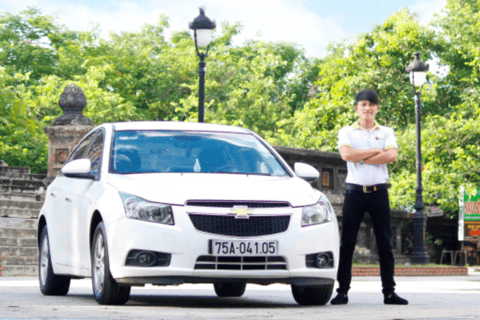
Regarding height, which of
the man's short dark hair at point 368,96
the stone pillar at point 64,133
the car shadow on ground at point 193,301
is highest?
the stone pillar at point 64,133

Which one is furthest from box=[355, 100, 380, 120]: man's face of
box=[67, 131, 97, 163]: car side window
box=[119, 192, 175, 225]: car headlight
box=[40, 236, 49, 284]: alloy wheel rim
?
box=[40, 236, 49, 284]: alloy wheel rim

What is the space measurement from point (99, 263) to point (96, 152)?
53.2 inches

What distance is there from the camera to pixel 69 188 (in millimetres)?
8812

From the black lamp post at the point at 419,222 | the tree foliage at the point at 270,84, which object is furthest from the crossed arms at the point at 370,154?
the tree foliage at the point at 270,84

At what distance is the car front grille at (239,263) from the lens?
23.8 feet

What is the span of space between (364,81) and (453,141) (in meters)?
4.55

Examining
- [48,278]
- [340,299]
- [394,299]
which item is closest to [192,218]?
[340,299]

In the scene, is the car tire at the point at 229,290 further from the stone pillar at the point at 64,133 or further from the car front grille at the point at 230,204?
the stone pillar at the point at 64,133

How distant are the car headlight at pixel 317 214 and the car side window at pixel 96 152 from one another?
1908 millimetres

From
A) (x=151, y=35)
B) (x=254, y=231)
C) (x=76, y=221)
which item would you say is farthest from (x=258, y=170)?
(x=151, y=35)

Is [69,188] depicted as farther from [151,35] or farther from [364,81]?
[151,35]

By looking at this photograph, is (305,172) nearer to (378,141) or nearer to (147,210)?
(378,141)

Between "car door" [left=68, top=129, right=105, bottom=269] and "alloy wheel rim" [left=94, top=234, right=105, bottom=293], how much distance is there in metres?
0.27


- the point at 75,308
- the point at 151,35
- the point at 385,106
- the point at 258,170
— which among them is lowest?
the point at 75,308
